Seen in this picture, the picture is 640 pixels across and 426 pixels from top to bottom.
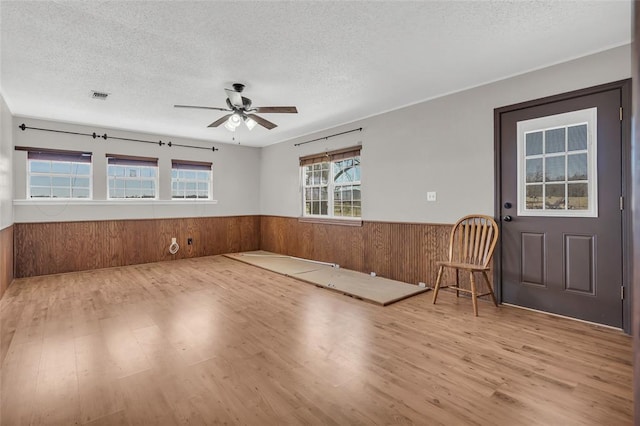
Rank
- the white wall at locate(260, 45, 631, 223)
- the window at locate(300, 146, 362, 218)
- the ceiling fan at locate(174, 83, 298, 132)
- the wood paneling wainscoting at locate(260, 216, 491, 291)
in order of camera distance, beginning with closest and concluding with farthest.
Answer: the white wall at locate(260, 45, 631, 223), the ceiling fan at locate(174, 83, 298, 132), the wood paneling wainscoting at locate(260, 216, 491, 291), the window at locate(300, 146, 362, 218)

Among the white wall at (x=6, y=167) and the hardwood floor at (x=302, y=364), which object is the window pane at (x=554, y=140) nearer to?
the hardwood floor at (x=302, y=364)

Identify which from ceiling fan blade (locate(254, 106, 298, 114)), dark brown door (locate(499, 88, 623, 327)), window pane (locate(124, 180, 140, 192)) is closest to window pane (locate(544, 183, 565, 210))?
dark brown door (locate(499, 88, 623, 327))

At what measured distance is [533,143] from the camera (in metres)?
3.27

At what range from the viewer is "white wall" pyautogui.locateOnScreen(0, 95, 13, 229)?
3.85 m

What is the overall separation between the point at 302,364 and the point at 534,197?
287 cm

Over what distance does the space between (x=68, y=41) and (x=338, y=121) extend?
357 cm

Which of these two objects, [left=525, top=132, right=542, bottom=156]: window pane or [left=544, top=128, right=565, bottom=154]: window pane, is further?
[left=525, top=132, right=542, bottom=156]: window pane

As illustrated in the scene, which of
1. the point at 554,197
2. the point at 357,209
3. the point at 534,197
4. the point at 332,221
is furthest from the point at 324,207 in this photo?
the point at 554,197

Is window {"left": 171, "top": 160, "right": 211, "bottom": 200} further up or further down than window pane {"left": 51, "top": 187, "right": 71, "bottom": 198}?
further up

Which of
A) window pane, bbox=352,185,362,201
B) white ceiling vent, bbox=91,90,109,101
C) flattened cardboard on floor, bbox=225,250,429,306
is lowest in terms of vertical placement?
flattened cardboard on floor, bbox=225,250,429,306

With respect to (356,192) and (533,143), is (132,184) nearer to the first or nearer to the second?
(356,192)

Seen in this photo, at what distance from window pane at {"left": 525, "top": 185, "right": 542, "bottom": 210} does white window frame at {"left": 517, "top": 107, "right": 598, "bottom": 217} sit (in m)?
0.03

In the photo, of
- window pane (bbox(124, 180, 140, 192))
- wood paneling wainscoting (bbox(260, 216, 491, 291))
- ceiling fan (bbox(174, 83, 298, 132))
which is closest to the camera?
ceiling fan (bbox(174, 83, 298, 132))

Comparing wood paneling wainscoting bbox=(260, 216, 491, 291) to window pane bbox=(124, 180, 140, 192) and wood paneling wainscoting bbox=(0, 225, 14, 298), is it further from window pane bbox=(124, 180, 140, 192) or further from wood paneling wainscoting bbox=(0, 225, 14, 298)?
wood paneling wainscoting bbox=(0, 225, 14, 298)
